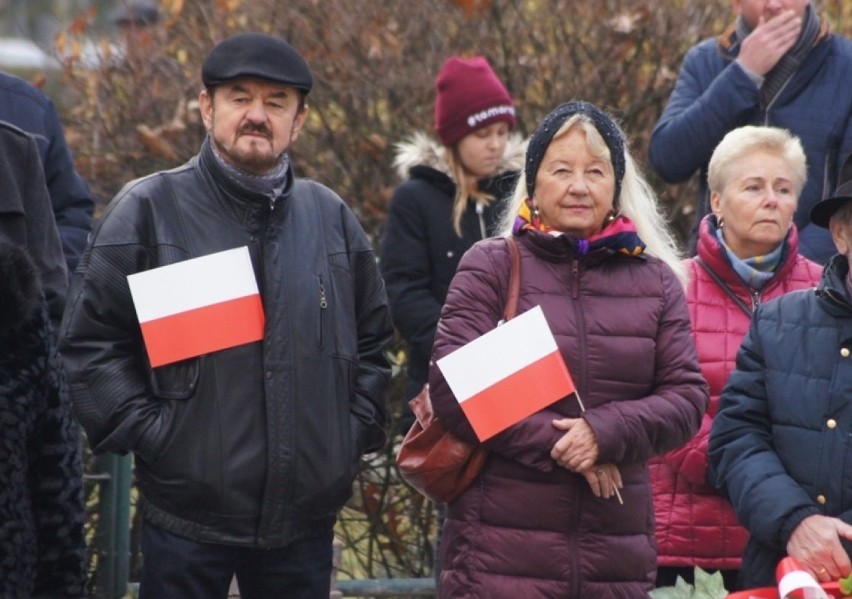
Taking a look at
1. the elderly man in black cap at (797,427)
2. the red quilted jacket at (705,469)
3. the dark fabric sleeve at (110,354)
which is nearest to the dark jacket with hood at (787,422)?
the elderly man in black cap at (797,427)

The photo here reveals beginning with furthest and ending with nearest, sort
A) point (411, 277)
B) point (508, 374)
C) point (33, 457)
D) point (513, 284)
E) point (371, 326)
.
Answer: point (411, 277) → point (371, 326) → point (513, 284) → point (508, 374) → point (33, 457)

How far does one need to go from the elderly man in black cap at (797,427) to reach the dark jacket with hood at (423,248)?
1.81 meters

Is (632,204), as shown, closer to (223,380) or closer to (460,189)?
(223,380)

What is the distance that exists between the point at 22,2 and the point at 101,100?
31.9 metres

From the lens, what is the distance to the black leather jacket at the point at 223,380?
4.98 metres

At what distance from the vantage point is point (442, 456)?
198 inches

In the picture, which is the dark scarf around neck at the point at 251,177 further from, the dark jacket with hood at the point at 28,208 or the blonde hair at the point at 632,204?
the blonde hair at the point at 632,204

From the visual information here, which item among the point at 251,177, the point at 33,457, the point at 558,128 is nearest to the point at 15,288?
the point at 33,457

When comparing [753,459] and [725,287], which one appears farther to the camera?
[725,287]

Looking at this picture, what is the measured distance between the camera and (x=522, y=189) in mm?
5426

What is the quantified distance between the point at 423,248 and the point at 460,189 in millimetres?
269

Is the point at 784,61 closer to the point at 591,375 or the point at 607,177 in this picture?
the point at 607,177

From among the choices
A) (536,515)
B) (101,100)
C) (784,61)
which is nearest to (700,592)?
(536,515)

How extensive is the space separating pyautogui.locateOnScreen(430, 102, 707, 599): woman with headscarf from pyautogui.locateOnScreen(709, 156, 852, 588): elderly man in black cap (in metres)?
0.17
